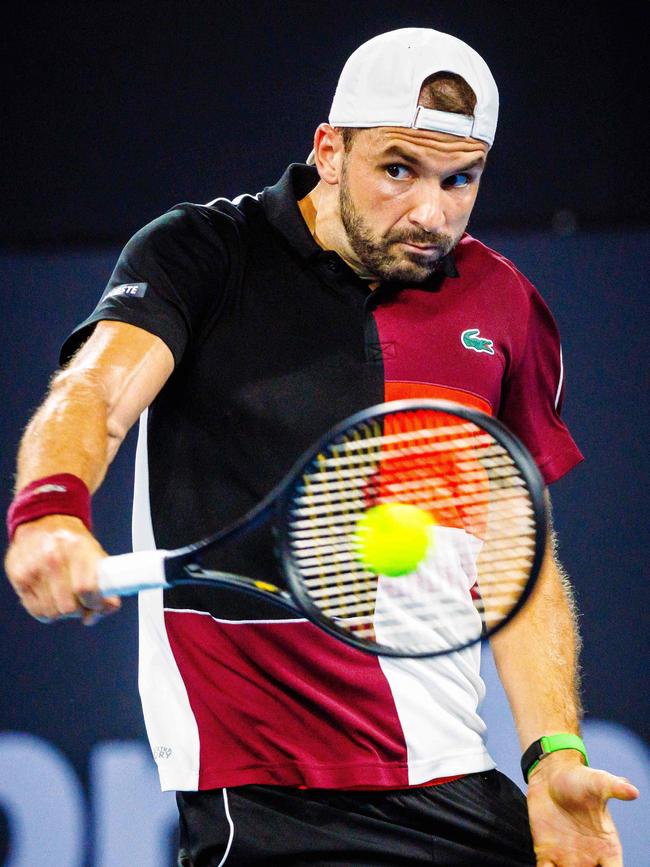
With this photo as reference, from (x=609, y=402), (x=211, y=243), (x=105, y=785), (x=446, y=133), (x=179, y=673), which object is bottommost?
(x=105, y=785)

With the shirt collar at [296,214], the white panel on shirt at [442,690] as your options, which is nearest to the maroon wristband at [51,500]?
the white panel on shirt at [442,690]

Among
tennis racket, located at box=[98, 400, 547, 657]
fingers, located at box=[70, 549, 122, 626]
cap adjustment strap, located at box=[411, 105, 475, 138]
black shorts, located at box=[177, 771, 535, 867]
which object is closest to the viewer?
fingers, located at box=[70, 549, 122, 626]

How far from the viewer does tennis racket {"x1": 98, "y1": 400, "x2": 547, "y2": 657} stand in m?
1.41

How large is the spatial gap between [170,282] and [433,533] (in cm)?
51

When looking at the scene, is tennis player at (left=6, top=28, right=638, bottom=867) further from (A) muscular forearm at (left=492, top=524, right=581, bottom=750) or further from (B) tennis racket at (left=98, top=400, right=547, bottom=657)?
(B) tennis racket at (left=98, top=400, right=547, bottom=657)

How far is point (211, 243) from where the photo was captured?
188 cm

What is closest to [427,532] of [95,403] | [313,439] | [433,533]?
[433,533]

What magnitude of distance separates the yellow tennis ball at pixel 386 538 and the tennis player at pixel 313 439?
186 mm

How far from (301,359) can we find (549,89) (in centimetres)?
159

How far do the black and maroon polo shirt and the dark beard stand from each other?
0.03 metres

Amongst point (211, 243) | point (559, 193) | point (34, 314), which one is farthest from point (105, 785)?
point (559, 193)

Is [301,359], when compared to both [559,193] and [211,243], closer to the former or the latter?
[211,243]

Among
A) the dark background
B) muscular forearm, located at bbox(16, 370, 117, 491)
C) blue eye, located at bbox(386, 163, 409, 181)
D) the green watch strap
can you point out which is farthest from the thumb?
the dark background

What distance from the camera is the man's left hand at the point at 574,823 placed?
1729 millimetres
